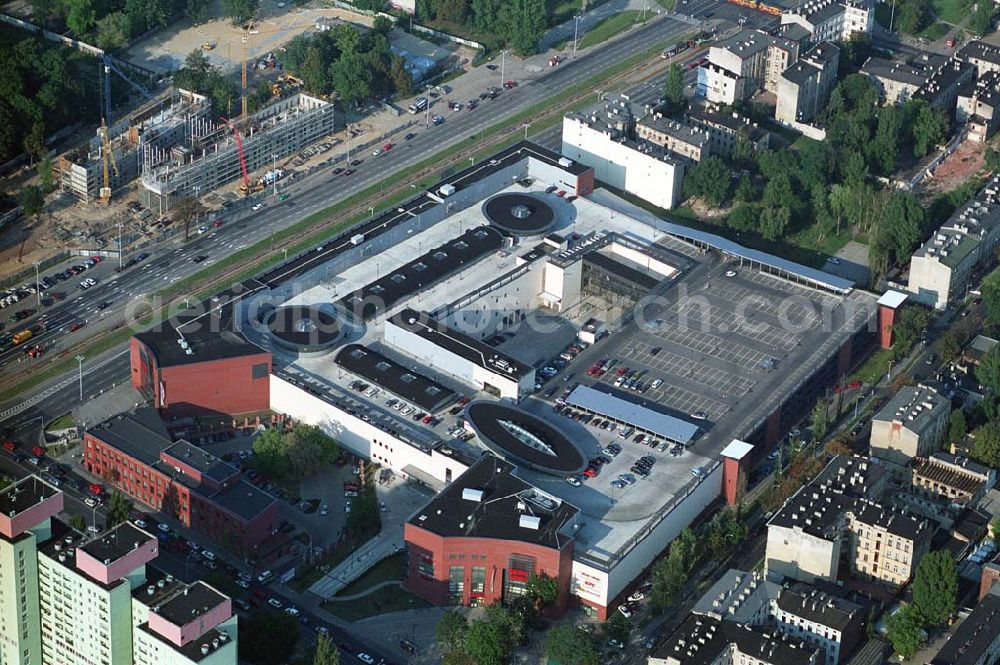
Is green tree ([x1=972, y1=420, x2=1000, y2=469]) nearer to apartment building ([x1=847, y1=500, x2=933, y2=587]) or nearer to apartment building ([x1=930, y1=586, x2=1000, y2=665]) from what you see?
apartment building ([x1=847, y1=500, x2=933, y2=587])

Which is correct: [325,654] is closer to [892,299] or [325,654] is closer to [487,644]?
[487,644]

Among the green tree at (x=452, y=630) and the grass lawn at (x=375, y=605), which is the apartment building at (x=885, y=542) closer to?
the green tree at (x=452, y=630)

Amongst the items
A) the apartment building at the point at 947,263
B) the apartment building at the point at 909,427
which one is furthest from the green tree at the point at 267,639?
the apartment building at the point at 947,263

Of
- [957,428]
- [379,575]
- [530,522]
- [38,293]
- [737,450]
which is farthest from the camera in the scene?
[38,293]

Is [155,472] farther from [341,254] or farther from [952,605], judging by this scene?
[952,605]

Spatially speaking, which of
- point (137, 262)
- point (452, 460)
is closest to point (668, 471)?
point (452, 460)

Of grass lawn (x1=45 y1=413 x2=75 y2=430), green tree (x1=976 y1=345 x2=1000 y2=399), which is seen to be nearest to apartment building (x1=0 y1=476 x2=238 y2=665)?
grass lawn (x1=45 y1=413 x2=75 y2=430)

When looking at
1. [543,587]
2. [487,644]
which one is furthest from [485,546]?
[487,644]
